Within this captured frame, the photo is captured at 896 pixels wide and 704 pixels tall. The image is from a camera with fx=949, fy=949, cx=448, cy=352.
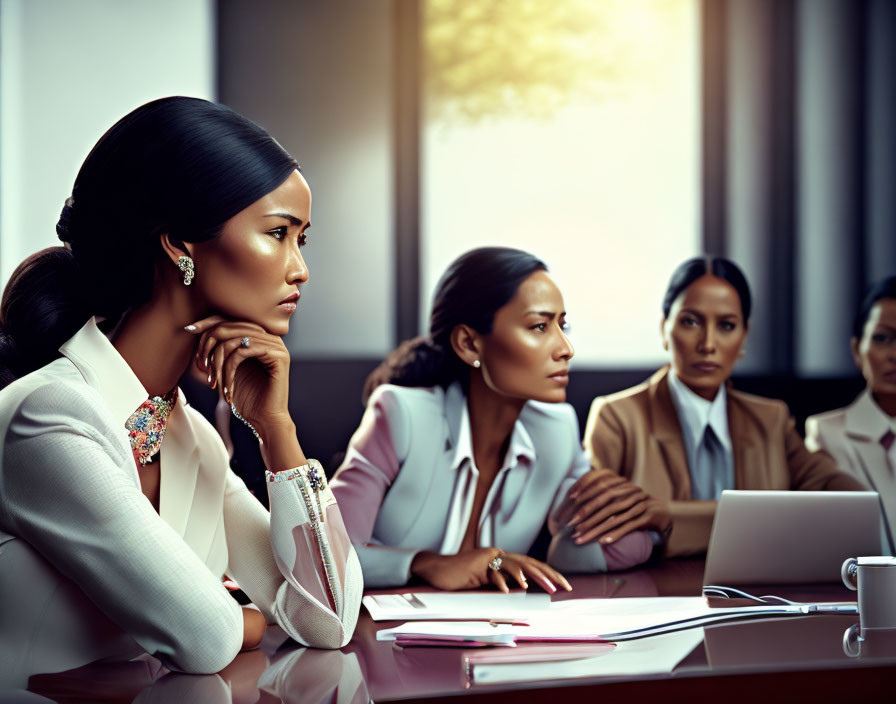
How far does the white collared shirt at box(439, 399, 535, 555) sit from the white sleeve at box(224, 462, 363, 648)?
27.2 inches

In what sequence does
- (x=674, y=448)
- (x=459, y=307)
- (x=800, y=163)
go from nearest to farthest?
(x=459, y=307)
(x=674, y=448)
(x=800, y=163)

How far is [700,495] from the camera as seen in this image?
2.69m

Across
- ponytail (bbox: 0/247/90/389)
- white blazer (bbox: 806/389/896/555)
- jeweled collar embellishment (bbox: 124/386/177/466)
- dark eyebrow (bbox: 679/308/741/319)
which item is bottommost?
white blazer (bbox: 806/389/896/555)

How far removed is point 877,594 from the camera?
139 cm

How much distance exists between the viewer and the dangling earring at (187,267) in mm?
1419

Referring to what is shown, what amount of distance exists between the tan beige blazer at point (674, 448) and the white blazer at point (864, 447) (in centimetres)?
7

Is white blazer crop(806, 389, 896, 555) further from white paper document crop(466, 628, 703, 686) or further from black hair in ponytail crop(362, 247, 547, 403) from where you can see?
white paper document crop(466, 628, 703, 686)

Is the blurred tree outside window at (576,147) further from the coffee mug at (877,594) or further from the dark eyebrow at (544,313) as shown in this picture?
the coffee mug at (877,594)

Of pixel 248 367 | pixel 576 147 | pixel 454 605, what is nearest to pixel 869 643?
pixel 454 605

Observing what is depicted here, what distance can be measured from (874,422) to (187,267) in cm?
216

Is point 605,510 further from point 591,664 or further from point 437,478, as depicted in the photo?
point 591,664

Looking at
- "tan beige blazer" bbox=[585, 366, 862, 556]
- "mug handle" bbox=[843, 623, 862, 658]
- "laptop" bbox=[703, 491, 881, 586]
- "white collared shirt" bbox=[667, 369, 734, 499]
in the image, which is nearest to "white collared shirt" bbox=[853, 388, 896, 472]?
"tan beige blazer" bbox=[585, 366, 862, 556]

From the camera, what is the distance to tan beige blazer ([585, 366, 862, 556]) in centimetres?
266

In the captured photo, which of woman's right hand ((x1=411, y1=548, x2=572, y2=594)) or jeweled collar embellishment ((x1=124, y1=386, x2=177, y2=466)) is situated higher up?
jeweled collar embellishment ((x1=124, y1=386, x2=177, y2=466))
